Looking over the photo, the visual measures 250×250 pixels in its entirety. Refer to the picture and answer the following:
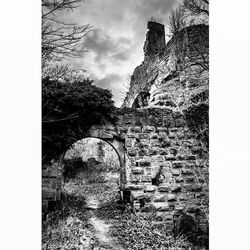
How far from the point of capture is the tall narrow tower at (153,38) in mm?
12164

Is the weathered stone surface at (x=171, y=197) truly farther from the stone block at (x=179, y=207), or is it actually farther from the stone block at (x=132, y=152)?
the stone block at (x=132, y=152)

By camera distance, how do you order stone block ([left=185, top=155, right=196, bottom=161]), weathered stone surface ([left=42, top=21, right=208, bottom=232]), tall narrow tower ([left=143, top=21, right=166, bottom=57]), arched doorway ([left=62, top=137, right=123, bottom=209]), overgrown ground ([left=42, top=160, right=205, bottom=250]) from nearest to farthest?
overgrown ground ([left=42, top=160, right=205, bottom=250])
weathered stone surface ([left=42, top=21, right=208, bottom=232])
stone block ([left=185, top=155, right=196, bottom=161])
arched doorway ([left=62, top=137, right=123, bottom=209])
tall narrow tower ([left=143, top=21, right=166, bottom=57])

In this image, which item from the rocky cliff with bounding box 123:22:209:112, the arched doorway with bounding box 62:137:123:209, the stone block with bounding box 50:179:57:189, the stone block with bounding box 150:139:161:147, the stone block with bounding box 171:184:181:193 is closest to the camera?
the stone block with bounding box 50:179:57:189

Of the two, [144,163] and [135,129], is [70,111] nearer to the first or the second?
[135,129]

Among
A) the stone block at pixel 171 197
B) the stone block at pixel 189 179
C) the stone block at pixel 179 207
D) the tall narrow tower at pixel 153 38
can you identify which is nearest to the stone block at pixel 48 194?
the stone block at pixel 171 197

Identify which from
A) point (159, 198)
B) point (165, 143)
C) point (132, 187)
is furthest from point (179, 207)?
point (165, 143)

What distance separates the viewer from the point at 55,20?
10.1 ft

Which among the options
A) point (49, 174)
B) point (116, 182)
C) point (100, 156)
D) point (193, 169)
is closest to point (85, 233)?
point (49, 174)

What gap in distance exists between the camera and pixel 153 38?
12.4 meters

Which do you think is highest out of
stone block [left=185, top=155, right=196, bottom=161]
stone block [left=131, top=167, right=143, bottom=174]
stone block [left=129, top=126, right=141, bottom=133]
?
stone block [left=129, top=126, right=141, bottom=133]

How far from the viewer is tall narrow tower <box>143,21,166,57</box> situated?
39.9 ft

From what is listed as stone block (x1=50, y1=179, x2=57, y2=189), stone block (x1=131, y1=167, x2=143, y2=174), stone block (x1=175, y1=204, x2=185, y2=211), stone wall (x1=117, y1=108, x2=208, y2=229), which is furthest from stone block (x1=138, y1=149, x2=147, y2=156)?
stone block (x1=50, y1=179, x2=57, y2=189)

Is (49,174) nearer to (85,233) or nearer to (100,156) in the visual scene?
(85,233)

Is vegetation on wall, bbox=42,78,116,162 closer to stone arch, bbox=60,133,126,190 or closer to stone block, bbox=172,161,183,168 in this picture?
stone arch, bbox=60,133,126,190
